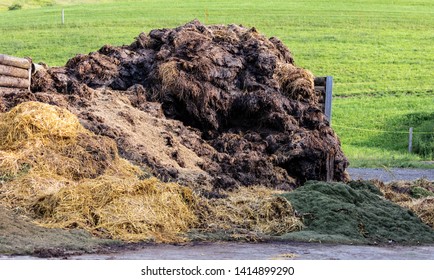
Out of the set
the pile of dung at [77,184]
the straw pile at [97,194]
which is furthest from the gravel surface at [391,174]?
the pile of dung at [77,184]

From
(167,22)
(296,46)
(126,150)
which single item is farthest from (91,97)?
(167,22)

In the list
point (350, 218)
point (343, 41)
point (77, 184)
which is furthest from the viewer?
point (343, 41)

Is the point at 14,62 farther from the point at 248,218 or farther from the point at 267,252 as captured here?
the point at 267,252

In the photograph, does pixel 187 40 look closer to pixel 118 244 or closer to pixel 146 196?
pixel 146 196

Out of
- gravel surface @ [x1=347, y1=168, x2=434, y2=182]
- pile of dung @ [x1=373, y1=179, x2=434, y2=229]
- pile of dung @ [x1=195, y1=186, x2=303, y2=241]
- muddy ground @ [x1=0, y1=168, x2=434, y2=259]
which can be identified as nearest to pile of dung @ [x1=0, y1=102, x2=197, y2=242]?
pile of dung @ [x1=195, y1=186, x2=303, y2=241]

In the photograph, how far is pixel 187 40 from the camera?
17.5 metres

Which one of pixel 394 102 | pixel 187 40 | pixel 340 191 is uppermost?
pixel 187 40

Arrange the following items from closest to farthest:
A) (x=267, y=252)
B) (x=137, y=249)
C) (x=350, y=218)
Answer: (x=137, y=249) → (x=267, y=252) → (x=350, y=218)

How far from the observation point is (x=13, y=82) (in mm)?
16188

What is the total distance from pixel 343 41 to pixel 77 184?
45.6m

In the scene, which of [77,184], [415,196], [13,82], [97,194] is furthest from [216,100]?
[97,194]

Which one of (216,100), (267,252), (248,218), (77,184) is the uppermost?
(216,100)

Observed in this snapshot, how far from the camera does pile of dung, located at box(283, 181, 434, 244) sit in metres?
11.5

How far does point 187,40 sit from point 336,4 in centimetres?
5420
